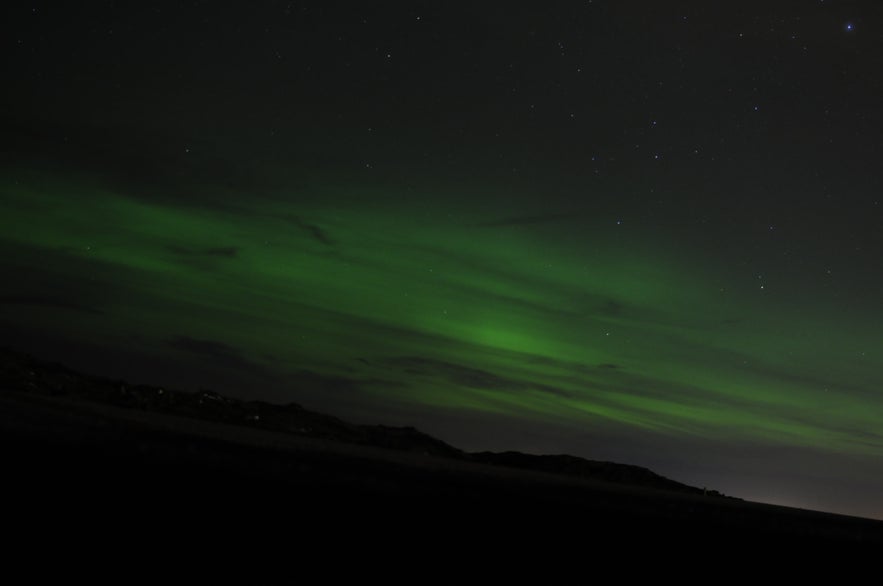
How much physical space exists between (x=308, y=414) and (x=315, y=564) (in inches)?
5946

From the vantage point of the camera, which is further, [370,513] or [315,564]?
[370,513]

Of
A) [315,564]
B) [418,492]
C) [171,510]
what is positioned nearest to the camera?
[315,564]

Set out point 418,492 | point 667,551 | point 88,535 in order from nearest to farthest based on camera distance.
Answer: point 88,535, point 667,551, point 418,492

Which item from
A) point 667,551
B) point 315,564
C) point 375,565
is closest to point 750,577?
point 667,551

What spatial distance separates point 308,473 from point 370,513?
495 centimetres

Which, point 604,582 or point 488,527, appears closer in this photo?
point 604,582

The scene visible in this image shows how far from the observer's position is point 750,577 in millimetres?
6996

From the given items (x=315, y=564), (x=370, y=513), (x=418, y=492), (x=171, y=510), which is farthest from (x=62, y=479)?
(x=418, y=492)

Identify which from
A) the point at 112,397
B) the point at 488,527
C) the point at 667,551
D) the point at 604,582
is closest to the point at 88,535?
the point at 604,582

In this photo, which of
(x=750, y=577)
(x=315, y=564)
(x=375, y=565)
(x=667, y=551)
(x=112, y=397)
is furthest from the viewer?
(x=112, y=397)

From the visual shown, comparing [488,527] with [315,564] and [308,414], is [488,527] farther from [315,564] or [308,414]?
[308,414]

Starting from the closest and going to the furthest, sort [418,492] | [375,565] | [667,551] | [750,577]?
[375,565], [750,577], [667,551], [418,492]

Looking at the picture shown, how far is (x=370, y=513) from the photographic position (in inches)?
277

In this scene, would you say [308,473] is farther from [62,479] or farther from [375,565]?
[375,565]
